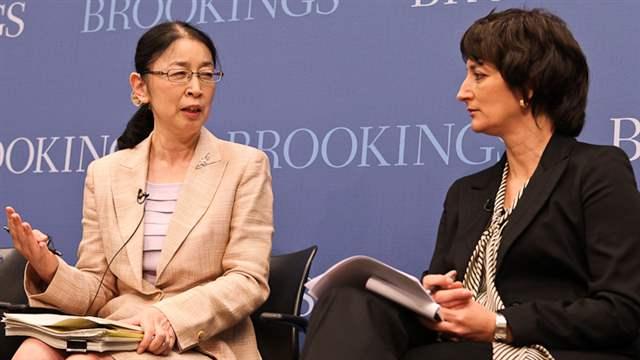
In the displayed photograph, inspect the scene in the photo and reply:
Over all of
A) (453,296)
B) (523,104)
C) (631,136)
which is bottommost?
(453,296)

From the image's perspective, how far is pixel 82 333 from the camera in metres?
2.98

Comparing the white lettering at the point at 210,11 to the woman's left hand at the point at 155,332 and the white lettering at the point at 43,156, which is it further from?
the woman's left hand at the point at 155,332

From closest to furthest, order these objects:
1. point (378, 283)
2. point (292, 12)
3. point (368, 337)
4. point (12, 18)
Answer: point (368, 337)
point (378, 283)
point (292, 12)
point (12, 18)

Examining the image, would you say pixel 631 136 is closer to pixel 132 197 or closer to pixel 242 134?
pixel 242 134

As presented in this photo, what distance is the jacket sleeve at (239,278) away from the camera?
3.19 m

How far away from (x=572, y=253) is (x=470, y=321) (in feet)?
1.13

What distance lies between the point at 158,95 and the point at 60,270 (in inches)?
25.7

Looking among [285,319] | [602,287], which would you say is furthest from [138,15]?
[602,287]

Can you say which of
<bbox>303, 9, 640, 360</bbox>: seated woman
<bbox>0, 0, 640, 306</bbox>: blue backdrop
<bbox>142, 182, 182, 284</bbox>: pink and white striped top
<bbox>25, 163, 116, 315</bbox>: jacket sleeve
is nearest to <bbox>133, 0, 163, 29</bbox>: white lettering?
<bbox>0, 0, 640, 306</bbox>: blue backdrop

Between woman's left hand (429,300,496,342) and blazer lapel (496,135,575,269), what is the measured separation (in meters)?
0.20

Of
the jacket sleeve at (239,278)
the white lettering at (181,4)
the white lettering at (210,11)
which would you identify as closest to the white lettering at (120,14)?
the white lettering at (181,4)

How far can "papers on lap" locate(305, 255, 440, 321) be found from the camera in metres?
2.68

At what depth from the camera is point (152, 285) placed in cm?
344

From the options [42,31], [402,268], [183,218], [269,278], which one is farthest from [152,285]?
[42,31]
